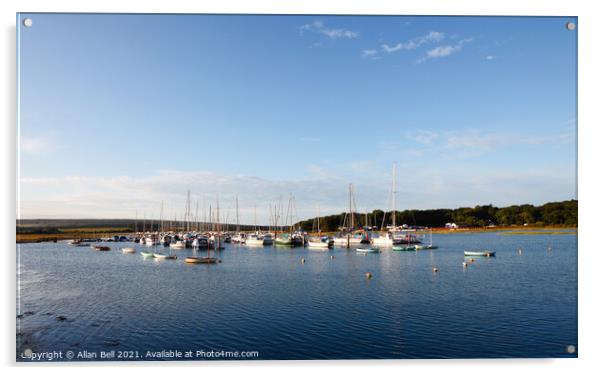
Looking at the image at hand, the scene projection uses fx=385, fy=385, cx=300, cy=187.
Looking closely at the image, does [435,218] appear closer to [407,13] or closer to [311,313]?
[311,313]

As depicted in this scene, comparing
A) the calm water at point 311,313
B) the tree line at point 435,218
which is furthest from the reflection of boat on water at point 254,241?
the calm water at point 311,313

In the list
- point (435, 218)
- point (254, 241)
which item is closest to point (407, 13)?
point (254, 241)

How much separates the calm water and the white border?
0.38m

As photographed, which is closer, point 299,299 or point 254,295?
point 299,299

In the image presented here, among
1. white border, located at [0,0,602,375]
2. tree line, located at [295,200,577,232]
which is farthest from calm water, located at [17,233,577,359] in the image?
tree line, located at [295,200,577,232]

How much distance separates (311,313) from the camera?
12203 mm

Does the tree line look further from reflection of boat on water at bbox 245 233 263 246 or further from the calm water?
the calm water

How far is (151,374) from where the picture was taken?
7.22 m

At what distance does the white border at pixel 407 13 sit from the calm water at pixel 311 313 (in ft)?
1.23

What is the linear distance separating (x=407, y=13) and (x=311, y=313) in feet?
29.2

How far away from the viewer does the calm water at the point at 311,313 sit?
29.6ft
